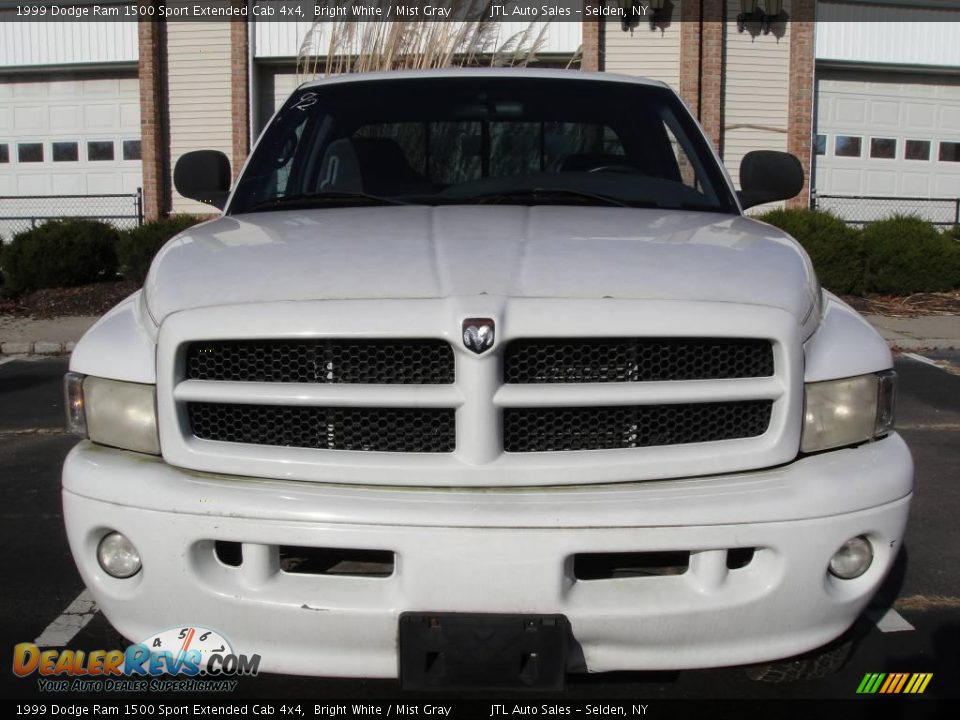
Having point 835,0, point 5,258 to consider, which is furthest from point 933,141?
point 5,258

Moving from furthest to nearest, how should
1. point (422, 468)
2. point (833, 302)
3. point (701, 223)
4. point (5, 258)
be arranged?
point (5, 258) < point (701, 223) < point (833, 302) < point (422, 468)

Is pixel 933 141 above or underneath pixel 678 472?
above

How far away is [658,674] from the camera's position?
261 cm

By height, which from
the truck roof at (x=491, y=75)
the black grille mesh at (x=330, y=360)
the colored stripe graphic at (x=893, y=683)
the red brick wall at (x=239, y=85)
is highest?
the red brick wall at (x=239, y=85)

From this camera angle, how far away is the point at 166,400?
83.8 inches

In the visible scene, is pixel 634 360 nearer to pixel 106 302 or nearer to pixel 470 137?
pixel 470 137

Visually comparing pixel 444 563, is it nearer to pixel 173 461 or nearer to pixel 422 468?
pixel 422 468

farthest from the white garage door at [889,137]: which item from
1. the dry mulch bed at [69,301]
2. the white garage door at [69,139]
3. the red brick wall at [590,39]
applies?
the white garage door at [69,139]

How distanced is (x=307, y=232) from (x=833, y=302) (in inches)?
58.2

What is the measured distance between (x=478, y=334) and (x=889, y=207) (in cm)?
1682

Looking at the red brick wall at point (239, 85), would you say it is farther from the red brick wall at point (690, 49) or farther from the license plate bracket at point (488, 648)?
the license plate bracket at point (488, 648)

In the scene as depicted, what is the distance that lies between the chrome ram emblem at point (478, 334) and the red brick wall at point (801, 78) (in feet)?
49.5

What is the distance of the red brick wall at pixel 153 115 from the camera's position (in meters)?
15.9

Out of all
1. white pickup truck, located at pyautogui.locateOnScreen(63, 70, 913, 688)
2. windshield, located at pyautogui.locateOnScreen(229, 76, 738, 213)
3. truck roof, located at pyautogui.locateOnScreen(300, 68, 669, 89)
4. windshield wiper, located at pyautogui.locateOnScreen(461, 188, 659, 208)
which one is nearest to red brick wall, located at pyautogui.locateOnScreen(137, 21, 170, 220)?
truck roof, located at pyautogui.locateOnScreen(300, 68, 669, 89)
